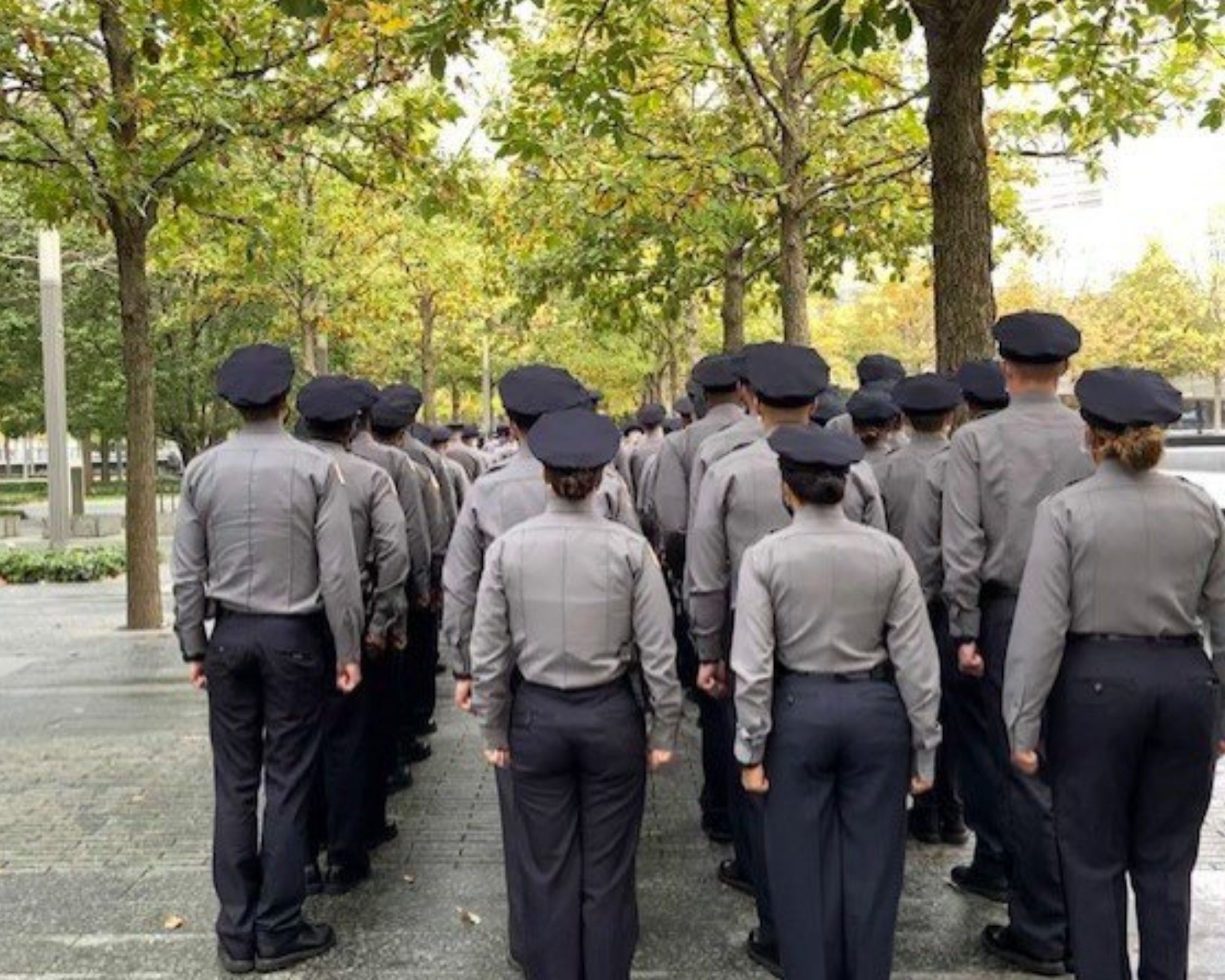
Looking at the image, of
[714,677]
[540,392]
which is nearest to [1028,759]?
[714,677]

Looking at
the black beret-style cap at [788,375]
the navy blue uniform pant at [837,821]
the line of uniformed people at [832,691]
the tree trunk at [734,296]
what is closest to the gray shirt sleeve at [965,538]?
the line of uniformed people at [832,691]

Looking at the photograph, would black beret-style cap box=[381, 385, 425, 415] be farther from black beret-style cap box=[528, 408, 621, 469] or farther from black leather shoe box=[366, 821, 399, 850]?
black beret-style cap box=[528, 408, 621, 469]

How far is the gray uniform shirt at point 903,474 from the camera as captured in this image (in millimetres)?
6055

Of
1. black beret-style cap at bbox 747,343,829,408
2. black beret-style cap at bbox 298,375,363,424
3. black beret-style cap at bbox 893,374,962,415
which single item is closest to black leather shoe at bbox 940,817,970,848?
black beret-style cap at bbox 893,374,962,415

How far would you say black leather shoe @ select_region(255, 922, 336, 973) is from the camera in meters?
4.79

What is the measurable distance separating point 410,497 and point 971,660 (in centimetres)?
336

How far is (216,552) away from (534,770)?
1.65 m

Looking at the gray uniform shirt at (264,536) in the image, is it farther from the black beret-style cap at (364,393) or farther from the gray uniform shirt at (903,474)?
the gray uniform shirt at (903,474)

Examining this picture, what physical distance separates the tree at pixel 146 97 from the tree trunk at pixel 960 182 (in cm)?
378

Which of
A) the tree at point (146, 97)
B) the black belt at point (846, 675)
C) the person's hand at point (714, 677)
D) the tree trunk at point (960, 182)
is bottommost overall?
the person's hand at point (714, 677)

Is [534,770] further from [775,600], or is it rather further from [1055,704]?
[1055,704]

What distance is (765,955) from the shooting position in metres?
4.74

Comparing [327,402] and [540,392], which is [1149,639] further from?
[327,402]

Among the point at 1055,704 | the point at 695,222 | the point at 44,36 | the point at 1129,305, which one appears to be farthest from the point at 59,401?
the point at 1129,305
